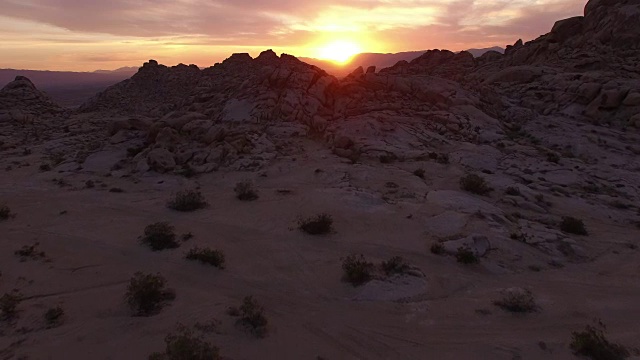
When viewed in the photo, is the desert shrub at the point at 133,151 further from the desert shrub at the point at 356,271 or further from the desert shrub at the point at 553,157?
the desert shrub at the point at 553,157

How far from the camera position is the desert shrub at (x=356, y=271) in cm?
1093

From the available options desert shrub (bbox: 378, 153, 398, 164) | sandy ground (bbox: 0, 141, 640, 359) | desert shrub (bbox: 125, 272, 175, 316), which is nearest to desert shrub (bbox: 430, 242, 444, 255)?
sandy ground (bbox: 0, 141, 640, 359)

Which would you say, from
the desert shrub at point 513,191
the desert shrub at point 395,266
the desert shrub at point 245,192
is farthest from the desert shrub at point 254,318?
the desert shrub at point 513,191

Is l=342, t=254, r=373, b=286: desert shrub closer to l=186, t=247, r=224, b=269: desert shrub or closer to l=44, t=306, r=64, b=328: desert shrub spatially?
l=186, t=247, r=224, b=269: desert shrub

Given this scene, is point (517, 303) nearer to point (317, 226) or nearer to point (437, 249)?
point (437, 249)

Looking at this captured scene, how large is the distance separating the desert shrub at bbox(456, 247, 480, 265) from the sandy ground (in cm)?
22

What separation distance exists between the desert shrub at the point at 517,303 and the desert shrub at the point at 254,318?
5.85 m

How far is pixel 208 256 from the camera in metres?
11.9

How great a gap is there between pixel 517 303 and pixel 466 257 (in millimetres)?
2379

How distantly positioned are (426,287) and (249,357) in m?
5.20

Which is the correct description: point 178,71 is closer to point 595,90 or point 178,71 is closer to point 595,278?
point 595,90

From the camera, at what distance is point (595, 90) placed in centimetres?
3106

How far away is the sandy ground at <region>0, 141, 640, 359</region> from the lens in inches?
337

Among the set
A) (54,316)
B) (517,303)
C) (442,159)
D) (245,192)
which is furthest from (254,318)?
(442,159)
